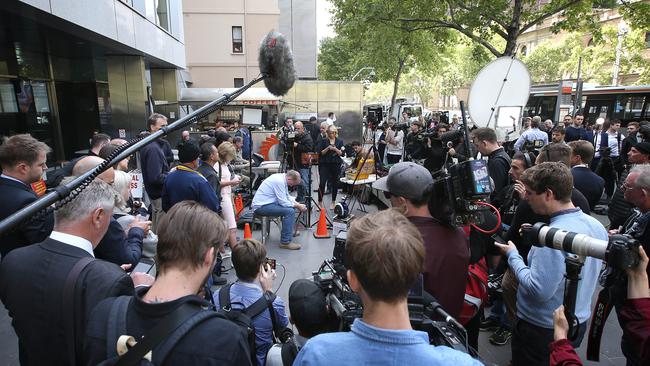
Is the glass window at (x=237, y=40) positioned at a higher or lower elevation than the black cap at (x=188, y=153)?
higher

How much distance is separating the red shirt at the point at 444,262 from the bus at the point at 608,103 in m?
16.9

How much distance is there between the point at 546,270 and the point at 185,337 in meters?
2.07

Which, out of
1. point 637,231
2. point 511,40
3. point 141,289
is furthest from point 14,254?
point 511,40

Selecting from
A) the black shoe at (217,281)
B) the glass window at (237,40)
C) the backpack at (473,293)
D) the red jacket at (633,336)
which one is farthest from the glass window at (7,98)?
the glass window at (237,40)

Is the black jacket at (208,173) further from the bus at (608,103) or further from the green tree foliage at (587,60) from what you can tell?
the green tree foliage at (587,60)

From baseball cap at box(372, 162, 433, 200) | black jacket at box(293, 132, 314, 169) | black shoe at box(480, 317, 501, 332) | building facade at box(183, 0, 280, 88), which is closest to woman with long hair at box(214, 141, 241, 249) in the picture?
black jacket at box(293, 132, 314, 169)

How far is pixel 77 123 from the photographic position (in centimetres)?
1371

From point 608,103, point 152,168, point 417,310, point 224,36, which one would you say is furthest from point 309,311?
point 224,36

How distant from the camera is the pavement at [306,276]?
3.60 meters

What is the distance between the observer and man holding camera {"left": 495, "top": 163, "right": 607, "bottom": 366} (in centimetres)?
229

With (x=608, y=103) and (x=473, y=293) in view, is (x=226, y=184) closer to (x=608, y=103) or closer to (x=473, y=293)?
(x=473, y=293)

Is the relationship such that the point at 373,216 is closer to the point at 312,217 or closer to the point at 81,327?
the point at 81,327

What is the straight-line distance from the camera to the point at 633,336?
1733 millimetres

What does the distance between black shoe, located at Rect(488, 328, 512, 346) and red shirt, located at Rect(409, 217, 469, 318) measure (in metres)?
2.24
